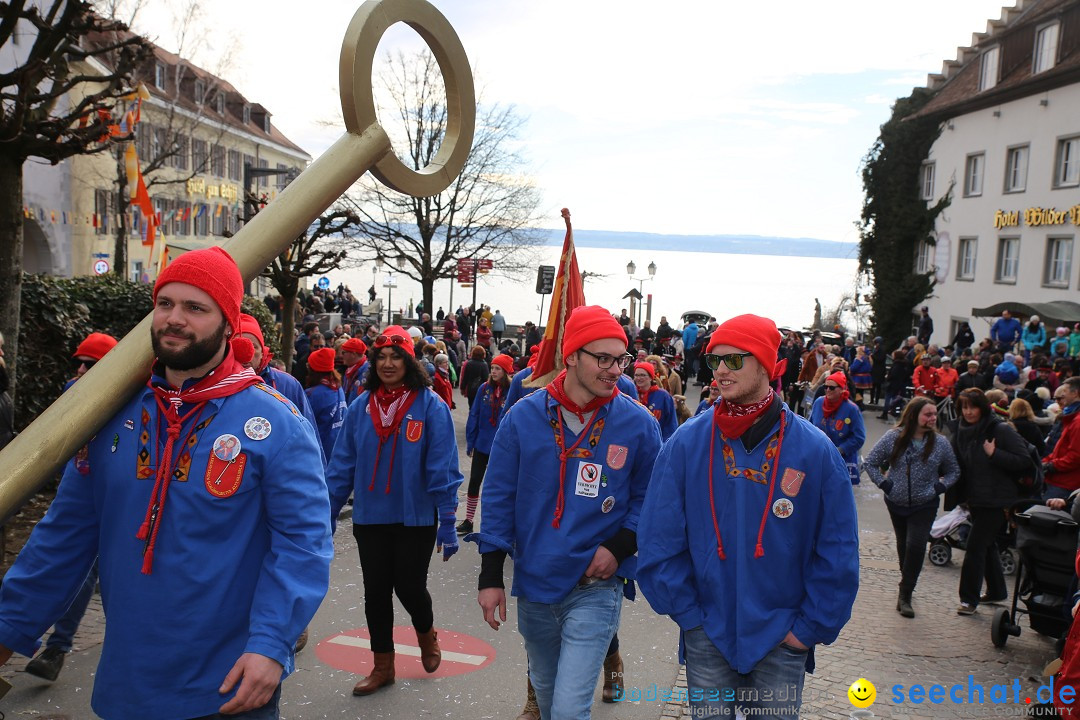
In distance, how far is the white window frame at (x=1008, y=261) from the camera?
3212 centimetres

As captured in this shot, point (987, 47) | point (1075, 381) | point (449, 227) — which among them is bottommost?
point (1075, 381)

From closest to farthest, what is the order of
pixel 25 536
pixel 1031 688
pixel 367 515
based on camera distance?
1. pixel 367 515
2. pixel 1031 688
3. pixel 25 536

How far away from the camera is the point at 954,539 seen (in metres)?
9.59

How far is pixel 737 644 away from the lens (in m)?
3.38

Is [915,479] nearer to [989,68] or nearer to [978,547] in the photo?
[978,547]

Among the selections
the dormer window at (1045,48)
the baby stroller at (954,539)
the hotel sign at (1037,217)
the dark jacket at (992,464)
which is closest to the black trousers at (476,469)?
the baby stroller at (954,539)

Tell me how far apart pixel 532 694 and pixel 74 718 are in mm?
2536

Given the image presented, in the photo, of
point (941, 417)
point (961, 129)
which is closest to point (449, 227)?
point (961, 129)

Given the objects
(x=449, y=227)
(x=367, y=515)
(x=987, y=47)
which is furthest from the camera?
(x=449, y=227)

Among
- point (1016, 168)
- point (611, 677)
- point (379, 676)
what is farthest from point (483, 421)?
point (1016, 168)

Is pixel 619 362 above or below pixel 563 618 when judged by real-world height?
above

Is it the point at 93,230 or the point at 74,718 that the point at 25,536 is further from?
the point at 93,230

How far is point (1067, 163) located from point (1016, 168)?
287cm

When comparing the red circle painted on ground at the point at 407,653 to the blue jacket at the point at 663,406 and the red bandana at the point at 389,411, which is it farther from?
the blue jacket at the point at 663,406
